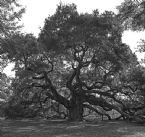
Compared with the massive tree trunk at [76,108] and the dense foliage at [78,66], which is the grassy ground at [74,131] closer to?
the dense foliage at [78,66]

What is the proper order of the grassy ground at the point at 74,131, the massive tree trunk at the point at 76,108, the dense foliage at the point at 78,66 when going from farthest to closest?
the massive tree trunk at the point at 76,108
the dense foliage at the point at 78,66
the grassy ground at the point at 74,131

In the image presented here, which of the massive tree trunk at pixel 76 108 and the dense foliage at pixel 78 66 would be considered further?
the massive tree trunk at pixel 76 108

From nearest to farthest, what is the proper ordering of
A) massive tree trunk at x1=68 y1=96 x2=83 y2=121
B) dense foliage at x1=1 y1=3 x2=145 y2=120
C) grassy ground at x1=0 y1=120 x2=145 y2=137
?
grassy ground at x1=0 y1=120 x2=145 y2=137 → dense foliage at x1=1 y1=3 x2=145 y2=120 → massive tree trunk at x1=68 y1=96 x2=83 y2=121

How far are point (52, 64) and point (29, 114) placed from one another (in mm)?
8741

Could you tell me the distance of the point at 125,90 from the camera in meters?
29.8

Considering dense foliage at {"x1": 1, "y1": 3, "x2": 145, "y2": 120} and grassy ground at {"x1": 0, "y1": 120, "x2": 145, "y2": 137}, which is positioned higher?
dense foliage at {"x1": 1, "y1": 3, "x2": 145, "y2": 120}

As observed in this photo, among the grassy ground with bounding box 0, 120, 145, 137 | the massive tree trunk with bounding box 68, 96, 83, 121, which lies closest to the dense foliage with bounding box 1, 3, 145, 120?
the massive tree trunk with bounding box 68, 96, 83, 121

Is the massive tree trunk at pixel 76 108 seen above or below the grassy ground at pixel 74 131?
above

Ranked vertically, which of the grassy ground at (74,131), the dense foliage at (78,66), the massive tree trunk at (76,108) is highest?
the dense foliage at (78,66)

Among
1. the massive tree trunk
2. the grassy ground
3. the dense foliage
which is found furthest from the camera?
the massive tree trunk

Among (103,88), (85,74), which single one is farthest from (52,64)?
(103,88)

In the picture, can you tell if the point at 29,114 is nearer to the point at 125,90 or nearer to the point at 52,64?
the point at 52,64

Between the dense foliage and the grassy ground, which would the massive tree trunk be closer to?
the dense foliage

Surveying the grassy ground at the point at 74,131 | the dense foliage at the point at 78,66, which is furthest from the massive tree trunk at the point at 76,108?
the grassy ground at the point at 74,131
